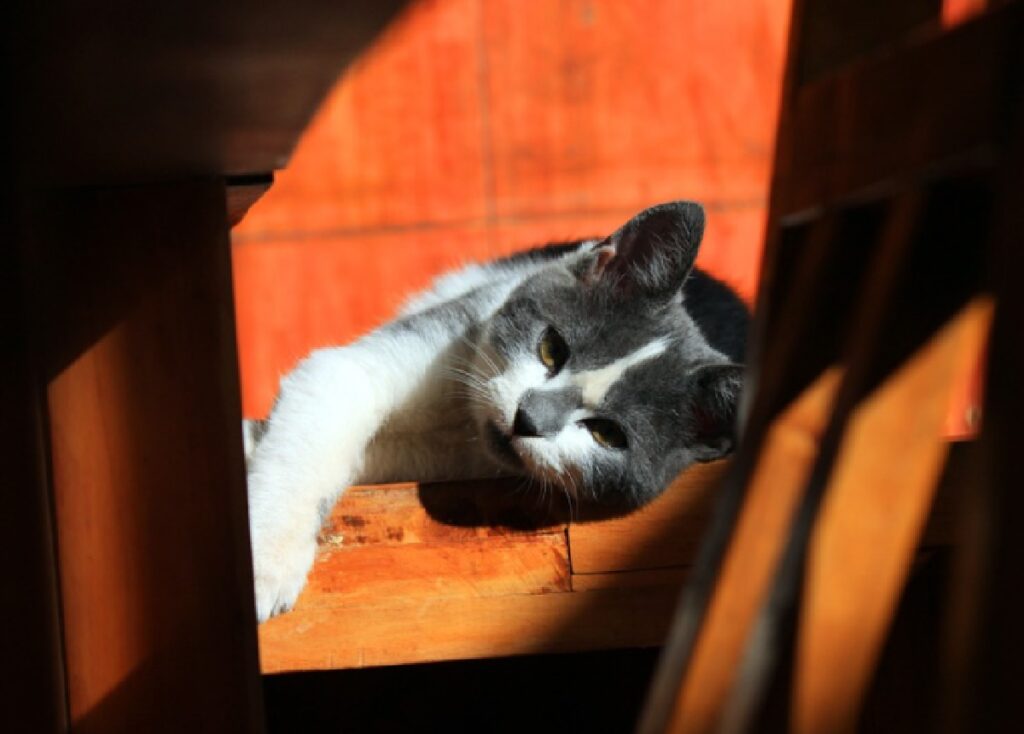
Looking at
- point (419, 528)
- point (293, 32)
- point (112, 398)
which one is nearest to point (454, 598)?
point (419, 528)

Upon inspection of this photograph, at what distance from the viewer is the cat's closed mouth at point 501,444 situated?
6.80 ft

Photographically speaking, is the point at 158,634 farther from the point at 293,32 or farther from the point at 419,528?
the point at 293,32

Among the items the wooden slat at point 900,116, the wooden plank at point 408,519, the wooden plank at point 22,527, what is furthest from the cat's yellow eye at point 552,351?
the wooden slat at point 900,116

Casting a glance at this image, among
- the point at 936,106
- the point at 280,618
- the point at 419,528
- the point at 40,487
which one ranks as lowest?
the point at 280,618

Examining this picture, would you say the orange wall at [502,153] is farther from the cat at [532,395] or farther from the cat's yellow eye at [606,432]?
the cat's yellow eye at [606,432]

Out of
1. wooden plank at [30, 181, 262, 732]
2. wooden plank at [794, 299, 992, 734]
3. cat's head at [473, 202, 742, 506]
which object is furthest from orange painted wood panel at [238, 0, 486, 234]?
wooden plank at [794, 299, 992, 734]

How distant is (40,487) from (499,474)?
Answer: 3.36 feet

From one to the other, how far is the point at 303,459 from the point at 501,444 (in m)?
0.39

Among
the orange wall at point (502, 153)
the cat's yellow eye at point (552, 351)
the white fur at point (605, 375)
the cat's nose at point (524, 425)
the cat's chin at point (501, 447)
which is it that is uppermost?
the orange wall at point (502, 153)

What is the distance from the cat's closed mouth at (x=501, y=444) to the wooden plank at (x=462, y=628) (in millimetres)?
352

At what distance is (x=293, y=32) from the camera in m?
0.88

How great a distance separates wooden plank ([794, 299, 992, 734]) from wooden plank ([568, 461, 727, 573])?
42.3 inches

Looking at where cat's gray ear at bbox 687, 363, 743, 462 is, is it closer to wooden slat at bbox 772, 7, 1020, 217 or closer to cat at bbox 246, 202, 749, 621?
cat at bbox 246, 202, 749, 621

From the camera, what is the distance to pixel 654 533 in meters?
1.88
